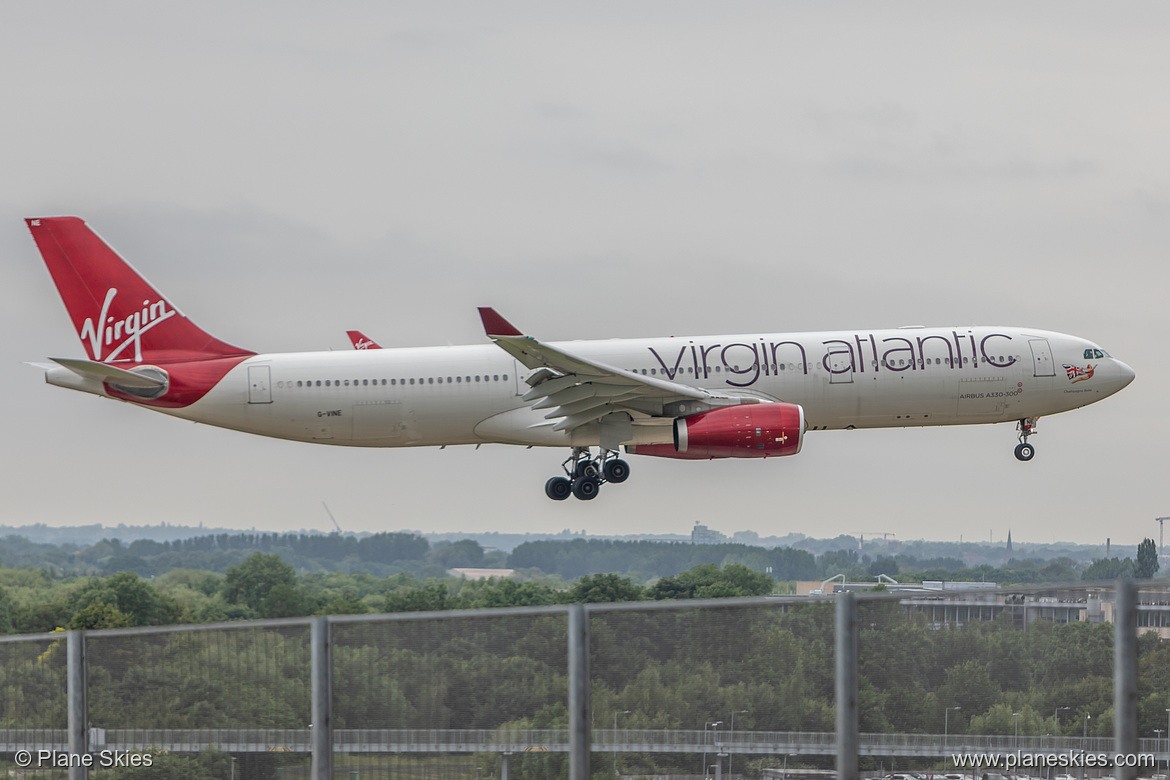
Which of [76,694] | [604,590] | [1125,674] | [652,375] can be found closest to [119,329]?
[652,375]

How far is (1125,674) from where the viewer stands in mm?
9492

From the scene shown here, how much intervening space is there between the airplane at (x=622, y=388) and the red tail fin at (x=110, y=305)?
2.58 ft

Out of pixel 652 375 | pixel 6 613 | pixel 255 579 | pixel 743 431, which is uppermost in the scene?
pixel 652 375

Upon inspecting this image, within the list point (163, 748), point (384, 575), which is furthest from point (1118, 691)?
point (384, 575)

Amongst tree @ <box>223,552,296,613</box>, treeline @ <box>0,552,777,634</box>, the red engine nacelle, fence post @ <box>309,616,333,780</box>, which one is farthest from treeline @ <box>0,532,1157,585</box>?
fence post @ <box>309,616,333,780</box>

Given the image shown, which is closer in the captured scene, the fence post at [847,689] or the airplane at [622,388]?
the fence post at [847,689]

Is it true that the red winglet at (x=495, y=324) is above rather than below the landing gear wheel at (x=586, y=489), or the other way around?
above

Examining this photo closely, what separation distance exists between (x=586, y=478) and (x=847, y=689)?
1309 inches

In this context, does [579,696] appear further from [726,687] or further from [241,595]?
[241,595]

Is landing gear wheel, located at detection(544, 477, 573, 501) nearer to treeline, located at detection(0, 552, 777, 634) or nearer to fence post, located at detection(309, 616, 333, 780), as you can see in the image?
treeline, located at detection(0, 552, 777, 634)

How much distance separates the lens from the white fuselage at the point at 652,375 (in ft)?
135

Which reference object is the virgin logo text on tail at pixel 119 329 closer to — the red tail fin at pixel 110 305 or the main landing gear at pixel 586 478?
the red tail fin at pixel 110 305

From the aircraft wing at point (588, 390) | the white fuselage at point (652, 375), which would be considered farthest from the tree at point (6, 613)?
the aircraft wing at point (588, 390)

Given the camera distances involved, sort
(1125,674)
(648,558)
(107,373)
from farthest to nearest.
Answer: (648,558) → (107,373) → (1125,674)
